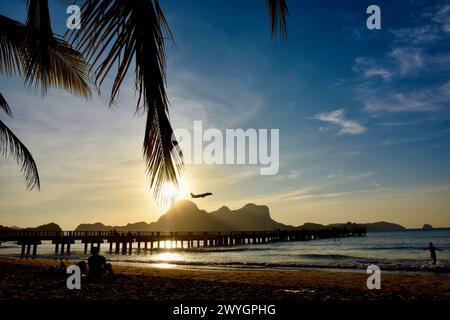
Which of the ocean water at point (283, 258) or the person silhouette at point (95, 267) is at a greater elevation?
the person silhouette at point (95, 267)

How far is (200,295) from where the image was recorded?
331 inches

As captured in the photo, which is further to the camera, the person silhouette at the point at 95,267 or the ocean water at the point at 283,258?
the ocean water at the point at 283,258

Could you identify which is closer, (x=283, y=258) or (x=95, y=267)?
(x=95, y=267)

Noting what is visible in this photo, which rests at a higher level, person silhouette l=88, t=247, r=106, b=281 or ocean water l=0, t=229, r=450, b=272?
person silhouette l=88, t=247, r=106, b=281

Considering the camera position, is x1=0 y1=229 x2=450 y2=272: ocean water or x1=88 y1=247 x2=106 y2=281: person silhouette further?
x1=0 y1=229 x2=450 y2=272: ocean water

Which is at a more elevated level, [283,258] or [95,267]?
[95,267]
